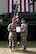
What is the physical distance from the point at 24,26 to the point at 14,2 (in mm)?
5252

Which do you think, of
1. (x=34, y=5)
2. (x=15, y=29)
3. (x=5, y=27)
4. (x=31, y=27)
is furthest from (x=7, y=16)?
(x=15, y=29)

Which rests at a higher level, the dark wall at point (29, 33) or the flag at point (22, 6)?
the flag at point (22, 6)

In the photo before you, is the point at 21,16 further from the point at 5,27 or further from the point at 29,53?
the point at 29,53

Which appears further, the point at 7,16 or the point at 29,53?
the point at 7,16

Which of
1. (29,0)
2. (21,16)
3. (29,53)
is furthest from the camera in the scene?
(29,0)

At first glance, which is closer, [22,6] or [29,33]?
[29,33]

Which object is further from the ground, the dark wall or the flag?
the flag

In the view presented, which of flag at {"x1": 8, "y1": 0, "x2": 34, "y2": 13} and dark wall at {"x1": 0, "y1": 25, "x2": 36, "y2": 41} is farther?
flag at {"x1": 8, "y1": 0, "x2": 34, "y2": 13}

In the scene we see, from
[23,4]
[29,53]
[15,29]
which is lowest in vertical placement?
[29,53]

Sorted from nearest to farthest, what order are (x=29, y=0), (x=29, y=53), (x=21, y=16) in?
(x=29, y=53)
(x=21, y=16)
(x=29, y=0)

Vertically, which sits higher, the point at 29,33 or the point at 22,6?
the point at 22,6

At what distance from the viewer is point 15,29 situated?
852cm

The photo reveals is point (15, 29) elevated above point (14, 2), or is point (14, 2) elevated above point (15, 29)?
point (14, 2)

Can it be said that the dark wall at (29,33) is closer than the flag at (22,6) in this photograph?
Yes
